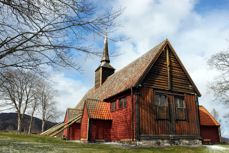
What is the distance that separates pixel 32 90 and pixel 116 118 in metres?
26.8

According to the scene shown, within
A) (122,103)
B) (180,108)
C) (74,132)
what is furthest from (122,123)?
(74,132)

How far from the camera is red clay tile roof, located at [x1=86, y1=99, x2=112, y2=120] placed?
21277 mm

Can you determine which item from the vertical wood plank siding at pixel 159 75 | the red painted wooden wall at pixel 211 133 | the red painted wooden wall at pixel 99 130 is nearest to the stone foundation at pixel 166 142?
the red painted wooden wall at pixel 99 130

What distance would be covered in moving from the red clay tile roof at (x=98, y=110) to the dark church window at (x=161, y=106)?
4779 millimetres

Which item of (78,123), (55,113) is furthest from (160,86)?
(55,113)

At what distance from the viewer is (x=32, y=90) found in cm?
4319

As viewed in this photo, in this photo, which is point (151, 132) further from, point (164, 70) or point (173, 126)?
point (164, 70)

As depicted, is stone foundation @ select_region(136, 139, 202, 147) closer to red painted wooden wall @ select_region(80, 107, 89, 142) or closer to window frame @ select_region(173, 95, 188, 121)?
window frame @ select_region(173, 95, 188, 121)

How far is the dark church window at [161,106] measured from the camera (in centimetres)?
1961

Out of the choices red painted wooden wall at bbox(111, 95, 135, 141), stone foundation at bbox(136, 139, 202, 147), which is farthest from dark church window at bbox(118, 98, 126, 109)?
stone foundation at bbox(136, 139, 202, 147)

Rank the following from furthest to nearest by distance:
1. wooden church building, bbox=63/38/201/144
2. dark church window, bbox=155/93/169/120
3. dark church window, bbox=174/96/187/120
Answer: dark church window, bbox=174/96/187/120
dark church window, bbox=155/93/169/120
wooden church building, bbox=63/38/201/144

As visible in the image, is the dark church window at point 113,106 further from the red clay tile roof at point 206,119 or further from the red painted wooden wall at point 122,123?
the red clay tile roof at point 206,119

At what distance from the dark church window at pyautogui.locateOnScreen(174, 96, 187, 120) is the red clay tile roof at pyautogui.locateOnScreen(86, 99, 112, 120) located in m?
6.21

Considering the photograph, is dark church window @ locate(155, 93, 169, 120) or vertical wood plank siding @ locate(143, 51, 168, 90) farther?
vertical wood plank siding @ locate(143, 51, 168, 90)
